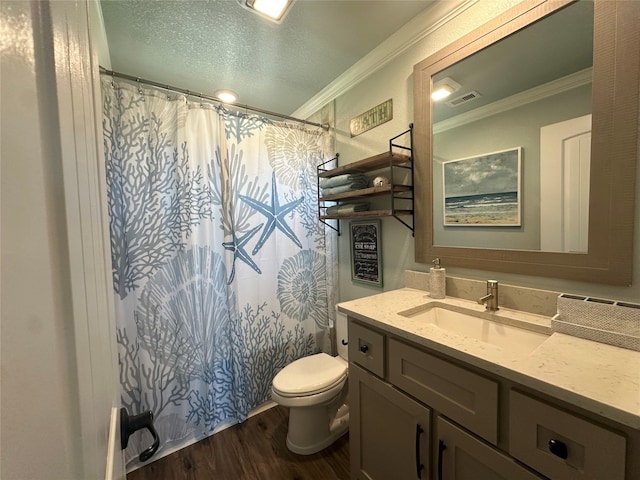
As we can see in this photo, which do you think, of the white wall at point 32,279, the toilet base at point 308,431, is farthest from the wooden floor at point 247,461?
the white wall at point 32,279

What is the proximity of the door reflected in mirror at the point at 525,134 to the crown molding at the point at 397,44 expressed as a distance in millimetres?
259

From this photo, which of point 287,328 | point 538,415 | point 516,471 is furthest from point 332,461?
point 538,415

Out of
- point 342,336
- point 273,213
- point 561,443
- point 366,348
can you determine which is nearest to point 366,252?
point 342,336

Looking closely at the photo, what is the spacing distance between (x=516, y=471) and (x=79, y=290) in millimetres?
1045

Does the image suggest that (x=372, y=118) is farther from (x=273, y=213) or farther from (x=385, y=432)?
(x=385, y=432)

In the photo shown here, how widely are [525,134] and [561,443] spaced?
106cm

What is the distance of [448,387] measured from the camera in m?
0.83

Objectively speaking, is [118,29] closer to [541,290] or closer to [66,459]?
[66,459]

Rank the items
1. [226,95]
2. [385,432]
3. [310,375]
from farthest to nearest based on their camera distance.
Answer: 1. [226,95]
2. [310,375]
3. [385,432]

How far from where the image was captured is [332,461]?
4.77 ft

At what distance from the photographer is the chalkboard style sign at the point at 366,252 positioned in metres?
1.74

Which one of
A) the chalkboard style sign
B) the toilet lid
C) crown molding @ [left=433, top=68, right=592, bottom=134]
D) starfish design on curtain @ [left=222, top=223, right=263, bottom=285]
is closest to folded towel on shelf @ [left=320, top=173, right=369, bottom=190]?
the chalkboard style sign

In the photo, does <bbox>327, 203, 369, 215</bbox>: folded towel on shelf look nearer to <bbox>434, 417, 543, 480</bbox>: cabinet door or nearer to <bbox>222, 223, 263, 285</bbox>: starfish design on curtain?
<bbox>222, 223, 263, 285</bbox>: starfish design on curtain

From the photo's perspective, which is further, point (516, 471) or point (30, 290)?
point (516, 471)
